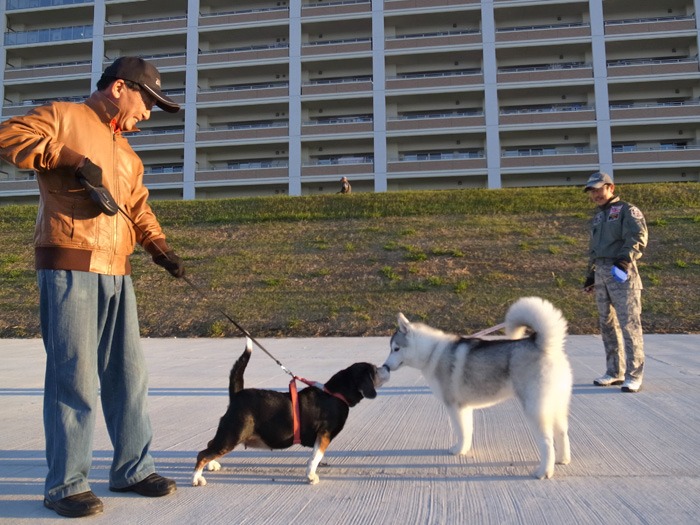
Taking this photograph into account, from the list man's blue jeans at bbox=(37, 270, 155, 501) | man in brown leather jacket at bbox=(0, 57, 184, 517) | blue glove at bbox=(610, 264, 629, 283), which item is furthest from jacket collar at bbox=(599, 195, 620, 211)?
man's blue jeans at bbox=(37, 270, 155, 501)

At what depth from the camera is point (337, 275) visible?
45.5 ft

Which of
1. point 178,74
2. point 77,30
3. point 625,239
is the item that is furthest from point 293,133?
point 625,239

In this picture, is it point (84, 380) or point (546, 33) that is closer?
point (84, 380)

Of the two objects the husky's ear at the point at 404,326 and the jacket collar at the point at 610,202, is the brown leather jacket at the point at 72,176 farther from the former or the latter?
the jacket collar at the point at 610,202

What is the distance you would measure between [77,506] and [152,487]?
0.38m

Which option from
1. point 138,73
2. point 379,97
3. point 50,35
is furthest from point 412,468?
point 50,35

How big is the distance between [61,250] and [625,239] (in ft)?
16.3

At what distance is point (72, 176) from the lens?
8.29ft

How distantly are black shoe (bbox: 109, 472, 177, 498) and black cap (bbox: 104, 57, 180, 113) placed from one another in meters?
2.14

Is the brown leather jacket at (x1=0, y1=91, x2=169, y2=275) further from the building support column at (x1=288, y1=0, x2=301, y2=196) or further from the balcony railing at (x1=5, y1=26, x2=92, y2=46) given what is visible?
the balcony railing at (x1=5, y1=26, x2=92, y2=46)

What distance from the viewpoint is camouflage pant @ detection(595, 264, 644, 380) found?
495cm

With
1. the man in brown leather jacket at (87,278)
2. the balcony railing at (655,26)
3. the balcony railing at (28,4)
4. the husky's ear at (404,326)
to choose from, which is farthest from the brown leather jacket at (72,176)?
the balcony railing at (28,4)

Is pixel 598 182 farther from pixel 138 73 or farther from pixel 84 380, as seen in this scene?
pixel 84 380

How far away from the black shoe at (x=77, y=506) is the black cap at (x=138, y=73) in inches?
84.6
